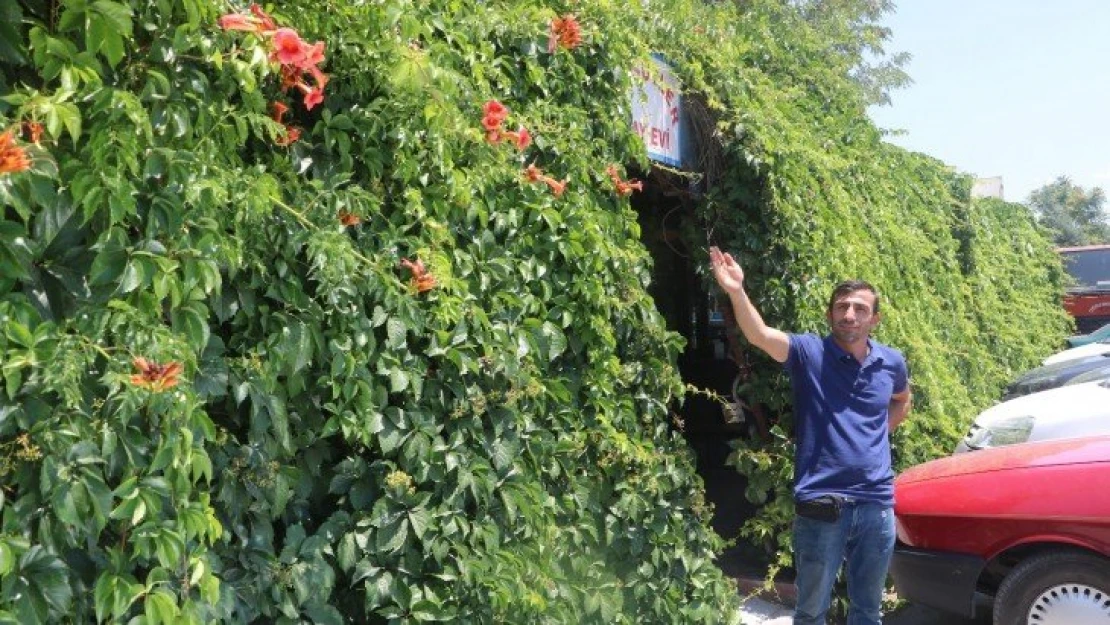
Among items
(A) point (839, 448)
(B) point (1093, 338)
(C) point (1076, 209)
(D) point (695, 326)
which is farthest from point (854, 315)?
(C) point (1076, 209)

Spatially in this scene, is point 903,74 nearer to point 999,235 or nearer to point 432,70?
point 999,235

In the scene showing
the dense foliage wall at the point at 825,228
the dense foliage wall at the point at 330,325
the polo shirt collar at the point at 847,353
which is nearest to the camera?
the dense foliage wall at the point at 330,325

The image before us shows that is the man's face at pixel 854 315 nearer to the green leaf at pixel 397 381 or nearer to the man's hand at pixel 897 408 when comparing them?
the man's hand at pixel 897 408

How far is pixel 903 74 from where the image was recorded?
29.2 metres

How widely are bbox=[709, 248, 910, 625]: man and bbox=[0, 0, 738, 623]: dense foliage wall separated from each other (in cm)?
61

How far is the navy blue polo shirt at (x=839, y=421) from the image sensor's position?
392 cm

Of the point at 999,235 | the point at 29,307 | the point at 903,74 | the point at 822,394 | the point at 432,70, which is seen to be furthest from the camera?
the point at 903,74

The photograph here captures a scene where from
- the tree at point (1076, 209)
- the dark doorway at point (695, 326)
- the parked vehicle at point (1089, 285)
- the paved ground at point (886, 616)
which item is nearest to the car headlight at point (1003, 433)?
the paved ground at point (886, 616)

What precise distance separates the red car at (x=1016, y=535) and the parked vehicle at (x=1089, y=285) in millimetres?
15398

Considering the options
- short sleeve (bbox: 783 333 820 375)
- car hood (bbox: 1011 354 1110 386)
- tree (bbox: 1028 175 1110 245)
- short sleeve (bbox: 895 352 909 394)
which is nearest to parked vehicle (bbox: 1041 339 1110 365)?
car hood (bbox: 1011 354 1110 386)

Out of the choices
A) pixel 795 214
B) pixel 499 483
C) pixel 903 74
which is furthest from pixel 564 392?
pixel 903 74

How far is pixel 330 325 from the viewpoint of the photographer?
269 cm

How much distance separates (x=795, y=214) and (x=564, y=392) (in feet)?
7.89

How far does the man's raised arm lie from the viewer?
3.90 meters
